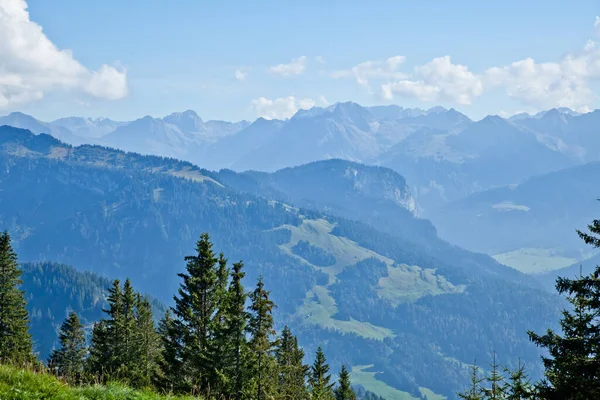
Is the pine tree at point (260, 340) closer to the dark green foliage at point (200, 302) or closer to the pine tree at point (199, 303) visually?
the dark green foliage at point (200, 302)

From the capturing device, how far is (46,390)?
13.2 meters

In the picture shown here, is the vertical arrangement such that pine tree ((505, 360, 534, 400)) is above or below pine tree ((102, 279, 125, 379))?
below

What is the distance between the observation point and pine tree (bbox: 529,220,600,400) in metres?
16.4

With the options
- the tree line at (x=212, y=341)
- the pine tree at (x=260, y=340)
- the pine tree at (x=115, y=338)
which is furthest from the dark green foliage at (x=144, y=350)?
the pine tree at (x=260, y=340)

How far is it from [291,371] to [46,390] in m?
36.6

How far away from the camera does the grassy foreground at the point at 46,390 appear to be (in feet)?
41.6

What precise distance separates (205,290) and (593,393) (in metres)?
25.6

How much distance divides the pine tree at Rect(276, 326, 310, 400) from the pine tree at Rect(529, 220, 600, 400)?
72.6ft

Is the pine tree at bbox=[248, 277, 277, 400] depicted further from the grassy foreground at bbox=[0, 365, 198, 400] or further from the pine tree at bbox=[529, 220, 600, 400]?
the grassy foreground at bbox=[0, 365, 198, 400]

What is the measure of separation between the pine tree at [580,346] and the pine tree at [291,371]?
22.1 m

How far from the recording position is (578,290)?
17125mm

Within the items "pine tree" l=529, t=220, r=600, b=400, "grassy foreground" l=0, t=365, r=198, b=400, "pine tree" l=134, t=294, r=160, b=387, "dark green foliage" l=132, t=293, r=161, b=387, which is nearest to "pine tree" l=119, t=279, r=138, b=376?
"dark green foliage" l=132, t=293, r=161, b=387

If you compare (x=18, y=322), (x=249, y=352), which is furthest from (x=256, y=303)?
(x=18, y=322)

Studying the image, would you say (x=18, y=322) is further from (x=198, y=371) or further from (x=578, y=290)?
(x=578, y=290)
